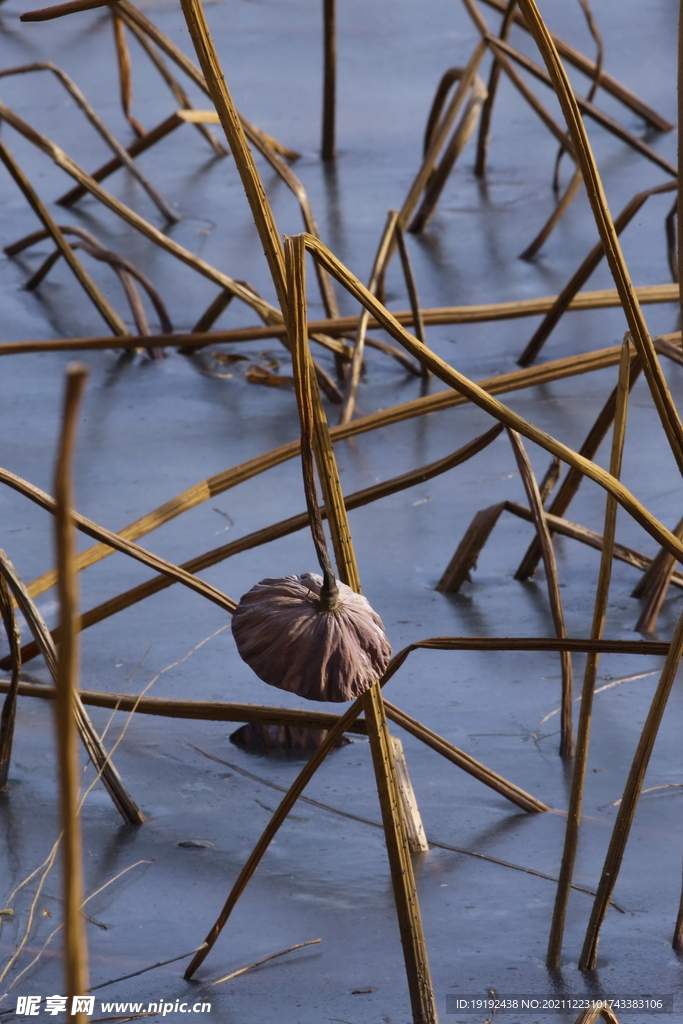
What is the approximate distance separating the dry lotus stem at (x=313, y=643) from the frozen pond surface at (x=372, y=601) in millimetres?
303

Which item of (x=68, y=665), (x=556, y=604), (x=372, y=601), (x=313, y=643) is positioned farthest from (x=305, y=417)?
(x=372, y=601)

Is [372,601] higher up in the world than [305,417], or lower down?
lower down

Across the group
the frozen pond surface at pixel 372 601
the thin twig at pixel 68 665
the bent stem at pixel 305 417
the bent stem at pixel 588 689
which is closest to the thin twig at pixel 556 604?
the frozen pond surface at pixel 372 601

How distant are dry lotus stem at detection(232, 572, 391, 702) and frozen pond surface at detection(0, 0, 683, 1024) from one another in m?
0.30

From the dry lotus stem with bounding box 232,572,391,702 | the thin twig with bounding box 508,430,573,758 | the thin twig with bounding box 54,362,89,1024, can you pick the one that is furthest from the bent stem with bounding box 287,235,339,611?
the thin twig with bounding box 508,430,573,758

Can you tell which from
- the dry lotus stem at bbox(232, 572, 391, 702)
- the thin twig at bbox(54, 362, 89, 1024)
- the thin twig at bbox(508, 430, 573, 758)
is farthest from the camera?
the thin twig at bbox(508, 430, 573, 758)

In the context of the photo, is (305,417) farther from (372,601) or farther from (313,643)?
(372,601)

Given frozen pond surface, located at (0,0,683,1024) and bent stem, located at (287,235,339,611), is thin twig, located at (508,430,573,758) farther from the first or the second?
bent stem, located at (287,235,339,611)

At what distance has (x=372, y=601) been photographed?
1049 mm

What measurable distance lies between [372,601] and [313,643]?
68 cm

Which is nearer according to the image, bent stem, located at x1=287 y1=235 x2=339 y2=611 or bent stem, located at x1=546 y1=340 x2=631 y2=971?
bent stem, located at x1=287 y1=235 x2=339 y2=611

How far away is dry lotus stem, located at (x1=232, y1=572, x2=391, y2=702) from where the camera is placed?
373 mm

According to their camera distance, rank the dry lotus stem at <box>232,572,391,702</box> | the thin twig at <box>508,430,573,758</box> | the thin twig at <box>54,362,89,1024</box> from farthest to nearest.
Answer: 1. the thin twig at <box>508,430,573,758</box>
2. the dry lotus stem at <box>232,572,391,702</box>
3. the thin twig at <box>54,362,89,1024</box>

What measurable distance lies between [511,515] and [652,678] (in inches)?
11.8
